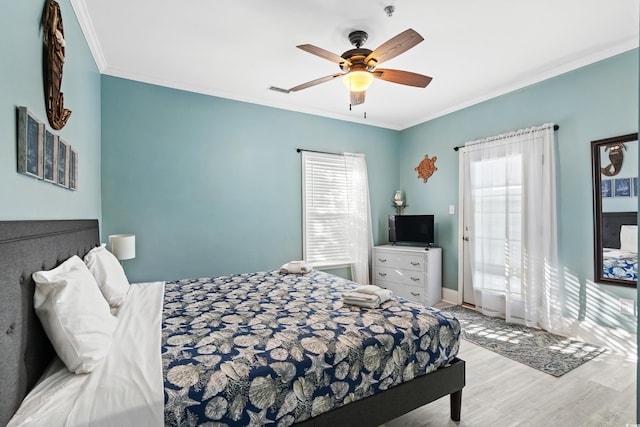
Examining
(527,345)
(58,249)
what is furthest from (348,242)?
(58,249)

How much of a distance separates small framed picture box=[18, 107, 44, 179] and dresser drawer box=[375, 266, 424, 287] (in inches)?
160

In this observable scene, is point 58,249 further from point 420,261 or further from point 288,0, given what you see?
point 420,261

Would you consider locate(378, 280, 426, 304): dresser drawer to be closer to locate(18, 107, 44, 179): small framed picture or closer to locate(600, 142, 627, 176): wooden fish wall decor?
locate(600, 142, 627, 176): wooden fish wall decor

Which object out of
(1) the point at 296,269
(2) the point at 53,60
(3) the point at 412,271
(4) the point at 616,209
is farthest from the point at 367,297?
(4) the point at 616,209

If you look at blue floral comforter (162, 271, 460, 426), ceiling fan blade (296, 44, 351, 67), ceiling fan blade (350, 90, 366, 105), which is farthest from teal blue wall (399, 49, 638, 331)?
ceiling fan blade (296, 44, 351, 67)

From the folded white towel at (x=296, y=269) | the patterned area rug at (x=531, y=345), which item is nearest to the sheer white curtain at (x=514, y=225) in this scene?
the patterned area rug at (x=531, y=345)

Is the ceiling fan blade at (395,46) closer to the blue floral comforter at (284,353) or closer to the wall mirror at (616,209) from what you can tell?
the blue floral comforter at (284,353)

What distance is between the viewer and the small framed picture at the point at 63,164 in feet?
6.07

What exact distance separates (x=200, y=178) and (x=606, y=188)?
4239 mm

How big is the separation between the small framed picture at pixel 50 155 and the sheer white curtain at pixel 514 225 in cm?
422

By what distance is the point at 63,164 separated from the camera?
1.93 m

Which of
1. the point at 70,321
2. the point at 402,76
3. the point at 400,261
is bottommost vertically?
the point at 400,261

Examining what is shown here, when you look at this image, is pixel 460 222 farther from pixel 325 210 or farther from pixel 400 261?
pixel 325 210

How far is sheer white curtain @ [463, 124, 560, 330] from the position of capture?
3281 millimetres
